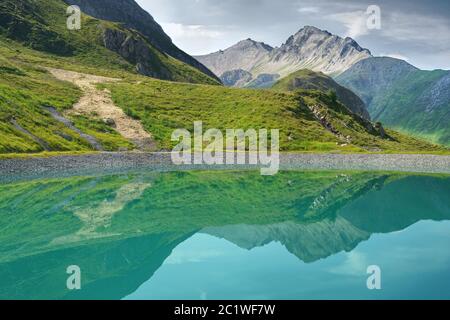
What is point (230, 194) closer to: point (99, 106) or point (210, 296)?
point (210, 296)

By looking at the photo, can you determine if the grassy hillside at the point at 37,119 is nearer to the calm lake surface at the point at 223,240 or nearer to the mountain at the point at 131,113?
the mountain at the point at 131,113

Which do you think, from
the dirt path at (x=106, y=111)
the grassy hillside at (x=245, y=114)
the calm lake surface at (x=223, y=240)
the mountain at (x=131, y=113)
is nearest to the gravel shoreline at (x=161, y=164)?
the mountain at (x=131, y=113)

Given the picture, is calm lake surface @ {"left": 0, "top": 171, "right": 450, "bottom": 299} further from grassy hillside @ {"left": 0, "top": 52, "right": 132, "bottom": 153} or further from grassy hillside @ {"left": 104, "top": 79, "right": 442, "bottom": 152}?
grassy hillside @ {"left": 104, "top": 79, "right": 442, "bottom": 152}

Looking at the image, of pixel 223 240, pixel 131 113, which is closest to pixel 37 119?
pixel 131 113

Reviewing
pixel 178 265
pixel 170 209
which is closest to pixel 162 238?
pixel 178 265

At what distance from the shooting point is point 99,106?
138000 millimetres

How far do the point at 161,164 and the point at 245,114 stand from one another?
5923cm

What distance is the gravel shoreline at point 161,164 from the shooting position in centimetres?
7319

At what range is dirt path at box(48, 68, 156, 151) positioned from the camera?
120 m

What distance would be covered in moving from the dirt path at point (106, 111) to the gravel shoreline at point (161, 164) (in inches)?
866

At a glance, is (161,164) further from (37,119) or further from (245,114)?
(245,114)

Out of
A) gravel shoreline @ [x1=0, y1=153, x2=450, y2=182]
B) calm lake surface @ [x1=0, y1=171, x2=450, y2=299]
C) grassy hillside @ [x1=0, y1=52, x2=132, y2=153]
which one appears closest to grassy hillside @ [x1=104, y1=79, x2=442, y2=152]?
grassy hillside @ [x1=0, y1=52, x2=132, y2=153]

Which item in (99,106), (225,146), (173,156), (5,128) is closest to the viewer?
(5,128)

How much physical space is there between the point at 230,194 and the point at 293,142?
6925cm
